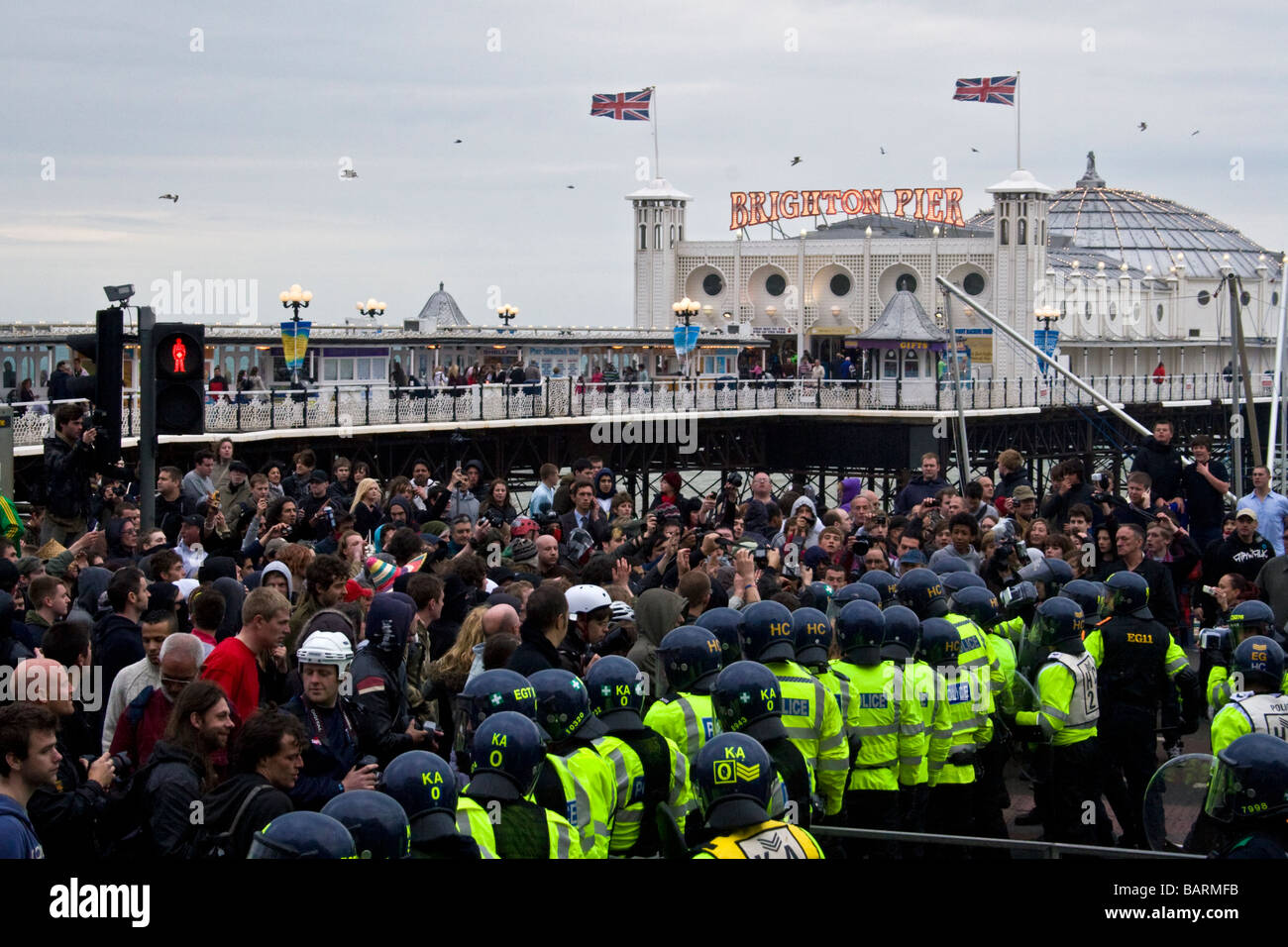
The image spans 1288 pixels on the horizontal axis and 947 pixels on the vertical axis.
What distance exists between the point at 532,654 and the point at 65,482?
6.58m

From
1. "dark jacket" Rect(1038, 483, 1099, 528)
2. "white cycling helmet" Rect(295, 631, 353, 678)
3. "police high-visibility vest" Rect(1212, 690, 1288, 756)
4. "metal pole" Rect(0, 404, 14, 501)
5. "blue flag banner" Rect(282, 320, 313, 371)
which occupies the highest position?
"blue flag banner" Rect(282, 320, 313, 371)

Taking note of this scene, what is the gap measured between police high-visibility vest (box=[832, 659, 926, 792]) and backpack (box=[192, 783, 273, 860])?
352cm

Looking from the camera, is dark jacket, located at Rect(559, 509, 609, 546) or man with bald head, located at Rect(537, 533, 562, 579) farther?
dark jacket, located at Rect(559, 509, 609, 546)

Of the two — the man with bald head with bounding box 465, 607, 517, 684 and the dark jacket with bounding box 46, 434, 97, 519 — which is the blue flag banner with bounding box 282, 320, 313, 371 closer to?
the dark jacket with bounding box 46, 434, 97, 519

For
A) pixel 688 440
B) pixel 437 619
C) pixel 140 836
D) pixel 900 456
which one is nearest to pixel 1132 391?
pixel 900 456

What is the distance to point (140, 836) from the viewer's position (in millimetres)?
6160

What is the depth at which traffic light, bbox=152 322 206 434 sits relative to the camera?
9.98 meters

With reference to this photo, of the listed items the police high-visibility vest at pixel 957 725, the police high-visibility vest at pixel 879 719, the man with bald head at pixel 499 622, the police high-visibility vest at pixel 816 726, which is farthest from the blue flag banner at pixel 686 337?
the police high-visibility vest at pixel 816 726

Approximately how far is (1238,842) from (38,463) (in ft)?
75.1

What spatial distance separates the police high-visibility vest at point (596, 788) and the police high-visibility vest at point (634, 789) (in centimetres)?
6

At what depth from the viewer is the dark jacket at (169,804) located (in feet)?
19.9

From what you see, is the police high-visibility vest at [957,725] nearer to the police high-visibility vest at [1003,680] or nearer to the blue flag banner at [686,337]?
the police high-visibility vest at [1003,680]

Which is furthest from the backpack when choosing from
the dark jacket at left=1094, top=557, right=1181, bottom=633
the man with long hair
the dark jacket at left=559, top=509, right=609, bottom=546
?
the dark jacket at left=559, top=509, right=609, bottom=546

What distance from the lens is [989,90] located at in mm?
60281
